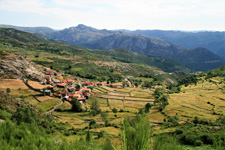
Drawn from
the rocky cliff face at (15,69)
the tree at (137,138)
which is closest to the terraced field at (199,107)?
the tree at (137,138)

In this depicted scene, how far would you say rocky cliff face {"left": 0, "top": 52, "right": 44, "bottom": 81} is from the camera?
85.2 metres

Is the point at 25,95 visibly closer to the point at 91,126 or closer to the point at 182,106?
the point at 91,126

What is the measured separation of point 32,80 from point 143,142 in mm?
101803

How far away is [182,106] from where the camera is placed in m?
81.1

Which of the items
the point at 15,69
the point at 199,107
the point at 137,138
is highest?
the point at 137,138

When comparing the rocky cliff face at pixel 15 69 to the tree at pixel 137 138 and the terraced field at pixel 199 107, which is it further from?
the tree at pixel 137 138

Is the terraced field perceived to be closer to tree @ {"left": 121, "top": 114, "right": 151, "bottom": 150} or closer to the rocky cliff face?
tree @ {"left": 121, "top": 114, "right": 151, "bottom": 150}

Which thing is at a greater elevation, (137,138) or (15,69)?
(137,138)

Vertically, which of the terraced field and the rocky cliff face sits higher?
the rocky cliff face

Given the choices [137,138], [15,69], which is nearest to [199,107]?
[137,138]

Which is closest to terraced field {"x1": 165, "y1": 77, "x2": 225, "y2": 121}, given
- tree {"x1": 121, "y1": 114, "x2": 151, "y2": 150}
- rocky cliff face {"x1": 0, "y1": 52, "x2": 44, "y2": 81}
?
tree {"x1": 121, "y1": 114, "x2": 151, "y2": 150}

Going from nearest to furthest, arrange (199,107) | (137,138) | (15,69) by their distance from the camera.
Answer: (137,138), (199,107), (15,69)

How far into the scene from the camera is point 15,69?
293 feet

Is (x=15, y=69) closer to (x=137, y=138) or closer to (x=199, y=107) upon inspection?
(x=137, y=138)
